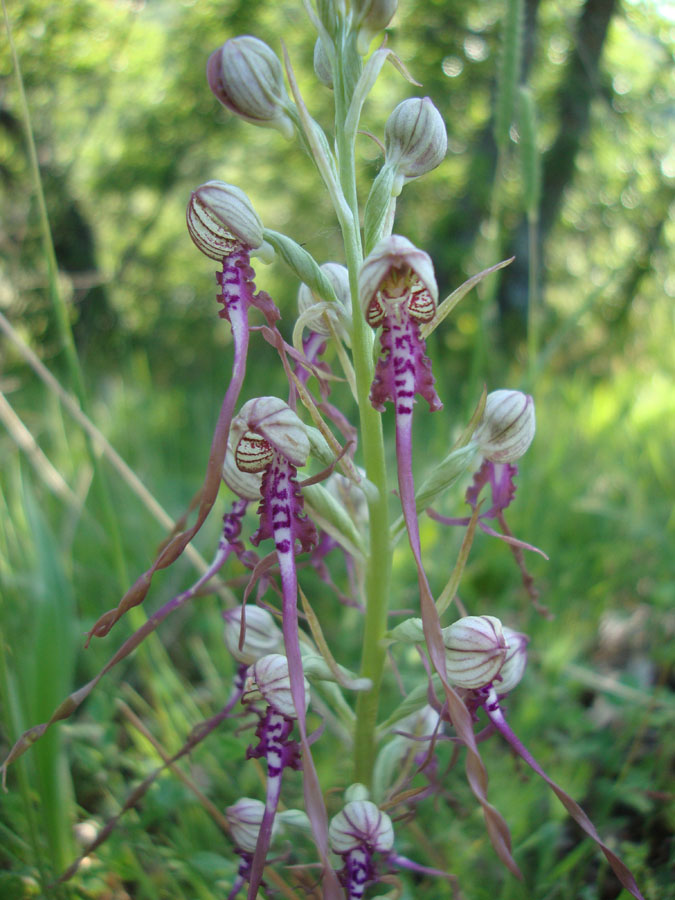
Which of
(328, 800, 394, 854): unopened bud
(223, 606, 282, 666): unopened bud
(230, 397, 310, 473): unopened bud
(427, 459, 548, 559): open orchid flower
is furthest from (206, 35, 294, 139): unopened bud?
(328, 800, 394, 854): unopened bud

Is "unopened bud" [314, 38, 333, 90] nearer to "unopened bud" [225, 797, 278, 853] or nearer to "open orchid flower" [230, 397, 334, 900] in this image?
"open orchid flower" [230, 397, 334, 900]

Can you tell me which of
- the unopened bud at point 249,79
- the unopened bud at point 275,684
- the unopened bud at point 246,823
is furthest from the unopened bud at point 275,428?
the unopened bud at point 246,823

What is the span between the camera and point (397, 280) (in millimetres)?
786

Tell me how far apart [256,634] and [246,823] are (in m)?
0.23

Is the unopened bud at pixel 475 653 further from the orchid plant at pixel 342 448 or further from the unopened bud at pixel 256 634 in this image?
the unopened bud at pixel 256 634

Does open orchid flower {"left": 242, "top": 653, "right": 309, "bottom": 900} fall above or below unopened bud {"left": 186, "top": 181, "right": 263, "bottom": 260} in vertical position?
below

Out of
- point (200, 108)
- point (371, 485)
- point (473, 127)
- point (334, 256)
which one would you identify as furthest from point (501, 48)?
point (200, 108)

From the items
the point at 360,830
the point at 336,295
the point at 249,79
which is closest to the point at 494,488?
the point at 336,295

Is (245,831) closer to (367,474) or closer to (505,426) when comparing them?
(367,474)

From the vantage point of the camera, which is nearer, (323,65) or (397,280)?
(397,280)

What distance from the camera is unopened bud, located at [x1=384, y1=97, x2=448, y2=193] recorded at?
2.77 ft

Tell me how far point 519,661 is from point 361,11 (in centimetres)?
81

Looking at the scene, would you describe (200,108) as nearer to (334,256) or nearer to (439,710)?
(334,256)

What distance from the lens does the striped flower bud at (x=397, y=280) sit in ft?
2.43
